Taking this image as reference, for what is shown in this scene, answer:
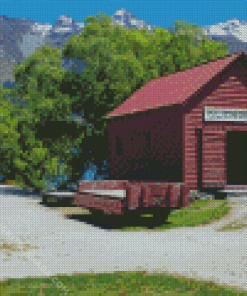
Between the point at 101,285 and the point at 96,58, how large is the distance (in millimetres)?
24065

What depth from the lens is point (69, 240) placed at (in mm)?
13789

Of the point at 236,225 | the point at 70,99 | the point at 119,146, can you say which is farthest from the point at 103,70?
the point at 236,225

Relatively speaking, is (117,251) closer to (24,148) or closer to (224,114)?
(224,114)

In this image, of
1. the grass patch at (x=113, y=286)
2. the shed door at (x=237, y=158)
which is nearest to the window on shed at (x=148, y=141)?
the shed door at (x=237, y=158)

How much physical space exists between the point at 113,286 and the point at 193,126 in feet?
52.3

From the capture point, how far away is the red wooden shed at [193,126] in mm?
23828

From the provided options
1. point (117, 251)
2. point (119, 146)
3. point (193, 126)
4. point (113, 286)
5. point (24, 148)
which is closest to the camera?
point (113, 286)

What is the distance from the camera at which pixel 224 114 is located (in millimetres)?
24438

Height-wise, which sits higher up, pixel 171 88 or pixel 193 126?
pixel 171 88

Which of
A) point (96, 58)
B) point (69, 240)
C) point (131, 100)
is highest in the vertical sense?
point (96, 58)

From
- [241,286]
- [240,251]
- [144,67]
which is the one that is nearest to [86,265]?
[241,286]

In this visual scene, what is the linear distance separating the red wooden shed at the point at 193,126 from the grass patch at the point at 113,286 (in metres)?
14.7

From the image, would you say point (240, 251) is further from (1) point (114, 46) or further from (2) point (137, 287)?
(1) point (114, 46)

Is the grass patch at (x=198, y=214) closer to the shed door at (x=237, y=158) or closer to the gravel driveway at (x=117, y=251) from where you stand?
the gravel driveway at (x=117, y=251)
